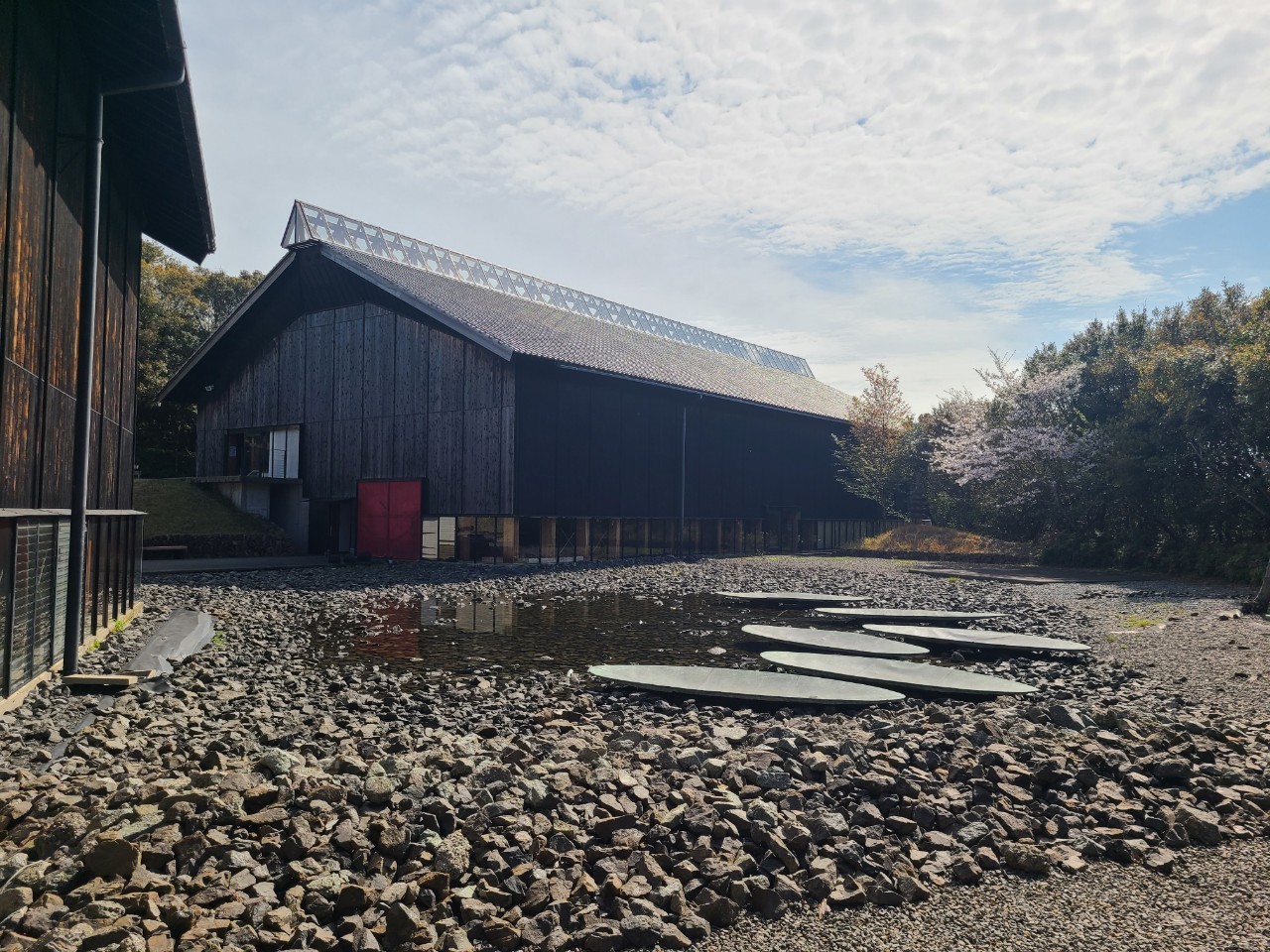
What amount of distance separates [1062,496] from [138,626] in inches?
1093

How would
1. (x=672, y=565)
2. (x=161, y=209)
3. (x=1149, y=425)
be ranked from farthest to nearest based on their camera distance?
1. (x=672, y=565)
2. (x=1149, y=425)
3. (x=161, y=209)

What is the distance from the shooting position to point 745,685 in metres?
8.27

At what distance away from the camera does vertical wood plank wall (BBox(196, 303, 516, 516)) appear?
2516 centimetres

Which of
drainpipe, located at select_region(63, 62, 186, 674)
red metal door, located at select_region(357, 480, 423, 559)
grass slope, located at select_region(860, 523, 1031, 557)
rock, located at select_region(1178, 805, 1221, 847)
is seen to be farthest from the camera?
grass slope, located at select_region(860, 523, 1031, 557)

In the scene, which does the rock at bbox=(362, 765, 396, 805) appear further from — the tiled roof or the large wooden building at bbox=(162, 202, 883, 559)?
the large wooden building at bbox=(162, 202, 883, 559)

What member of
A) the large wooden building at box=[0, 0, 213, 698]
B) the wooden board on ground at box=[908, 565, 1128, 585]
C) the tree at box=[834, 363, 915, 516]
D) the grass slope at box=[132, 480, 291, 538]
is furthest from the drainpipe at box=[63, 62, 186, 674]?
the tree at box=[834, 363, 915, 516]

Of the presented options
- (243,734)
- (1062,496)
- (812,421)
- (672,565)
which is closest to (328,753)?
(243,734)

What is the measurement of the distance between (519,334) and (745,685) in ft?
63.9

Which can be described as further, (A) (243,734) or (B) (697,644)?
(B) (697,644)

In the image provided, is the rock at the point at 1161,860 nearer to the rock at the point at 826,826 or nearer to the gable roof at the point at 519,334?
the rock at the point at 826,826

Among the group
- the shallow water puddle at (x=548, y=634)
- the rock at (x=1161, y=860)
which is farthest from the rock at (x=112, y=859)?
the shallow water puddle at (x=548, y=634)

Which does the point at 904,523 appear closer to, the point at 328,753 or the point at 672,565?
the point at 672,565

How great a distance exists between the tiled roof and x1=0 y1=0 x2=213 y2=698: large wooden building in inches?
528

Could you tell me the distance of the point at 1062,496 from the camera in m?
29.0
